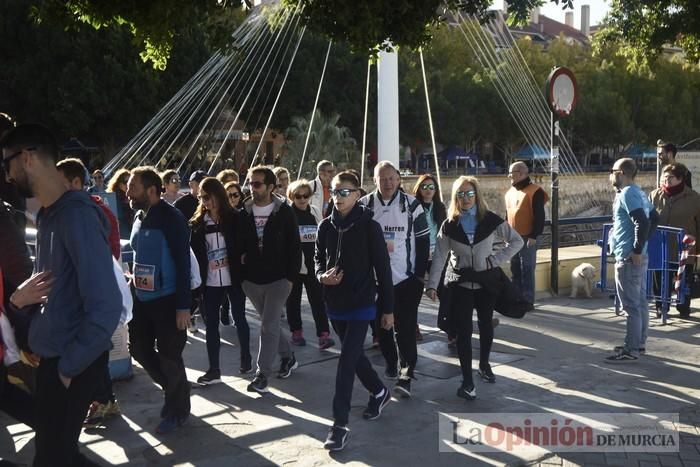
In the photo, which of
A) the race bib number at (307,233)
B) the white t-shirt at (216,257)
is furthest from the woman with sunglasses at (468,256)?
the race bib number at (307,233)

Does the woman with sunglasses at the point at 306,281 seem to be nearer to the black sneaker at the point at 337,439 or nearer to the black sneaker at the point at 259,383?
the black sneaker at the point at 259,383

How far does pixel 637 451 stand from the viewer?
16.8ft

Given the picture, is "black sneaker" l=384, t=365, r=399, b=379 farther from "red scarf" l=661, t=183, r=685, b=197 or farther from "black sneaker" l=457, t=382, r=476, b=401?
"red scarf" l=661, t=183, r=685, b=197

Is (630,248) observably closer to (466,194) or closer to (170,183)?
(466,194)

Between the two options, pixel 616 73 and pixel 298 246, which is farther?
pixel 616 73

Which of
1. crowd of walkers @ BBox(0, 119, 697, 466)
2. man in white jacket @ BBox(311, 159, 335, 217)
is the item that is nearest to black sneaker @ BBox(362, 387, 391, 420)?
crowd of walkers @ BBox(0, 119, 697, 466)

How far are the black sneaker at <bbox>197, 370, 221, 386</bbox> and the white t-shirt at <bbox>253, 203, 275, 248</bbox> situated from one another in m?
1.20

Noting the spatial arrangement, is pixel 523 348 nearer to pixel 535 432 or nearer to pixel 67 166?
pixel 535 432

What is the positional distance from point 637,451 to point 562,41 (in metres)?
56.6

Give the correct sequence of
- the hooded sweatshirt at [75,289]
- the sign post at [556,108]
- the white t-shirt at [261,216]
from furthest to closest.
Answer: the sign post at [556,108] < the white t-shirt at [261,216] < the hooded sweatshirt at [75,289]

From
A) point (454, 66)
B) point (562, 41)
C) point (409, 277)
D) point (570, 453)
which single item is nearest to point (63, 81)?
point (454, 66)

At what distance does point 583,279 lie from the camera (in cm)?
1090

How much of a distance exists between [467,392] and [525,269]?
4003 mm

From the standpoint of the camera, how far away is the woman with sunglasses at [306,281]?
320 inches
